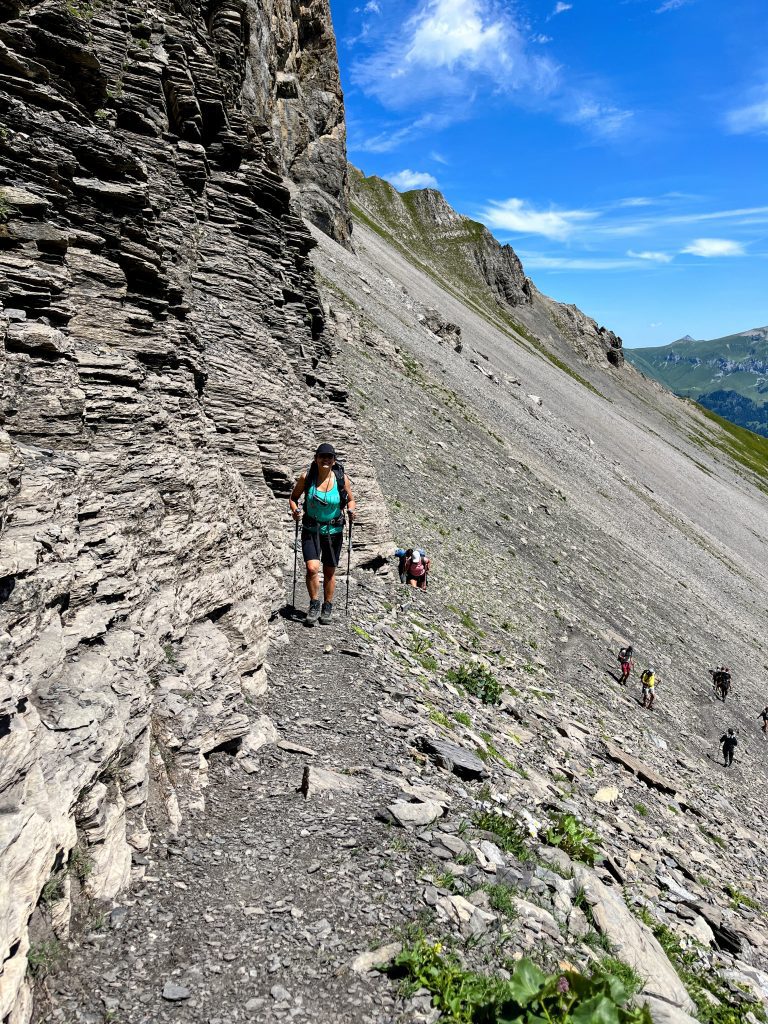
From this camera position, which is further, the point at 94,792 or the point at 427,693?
the point at 427,693

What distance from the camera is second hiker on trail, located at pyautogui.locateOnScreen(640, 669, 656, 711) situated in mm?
20250

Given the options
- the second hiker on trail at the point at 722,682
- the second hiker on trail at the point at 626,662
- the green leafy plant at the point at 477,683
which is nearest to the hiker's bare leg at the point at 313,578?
the green leafy plant at the point at 477,683

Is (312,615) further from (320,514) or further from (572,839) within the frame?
(572,839)

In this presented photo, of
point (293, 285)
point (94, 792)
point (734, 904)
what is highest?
point (293, 285)

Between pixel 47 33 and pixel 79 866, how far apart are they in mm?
11207

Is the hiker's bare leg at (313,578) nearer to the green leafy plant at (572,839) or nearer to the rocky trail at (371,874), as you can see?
the rocky trail at (371,874)

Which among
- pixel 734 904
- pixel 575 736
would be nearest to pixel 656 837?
pixel 734 904

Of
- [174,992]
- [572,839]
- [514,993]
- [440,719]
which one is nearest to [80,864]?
[174,992]

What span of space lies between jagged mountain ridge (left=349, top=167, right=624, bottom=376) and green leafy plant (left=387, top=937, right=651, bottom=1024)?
386ft

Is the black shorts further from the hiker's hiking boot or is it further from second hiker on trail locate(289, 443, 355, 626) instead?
the hiker's hiking boot

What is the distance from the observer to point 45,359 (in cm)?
686

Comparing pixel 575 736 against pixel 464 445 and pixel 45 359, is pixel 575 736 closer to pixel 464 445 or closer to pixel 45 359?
Answer: pixel 45 359

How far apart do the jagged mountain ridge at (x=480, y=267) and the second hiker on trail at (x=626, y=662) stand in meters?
101

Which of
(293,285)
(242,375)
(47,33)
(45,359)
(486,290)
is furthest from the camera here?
(486,290)
